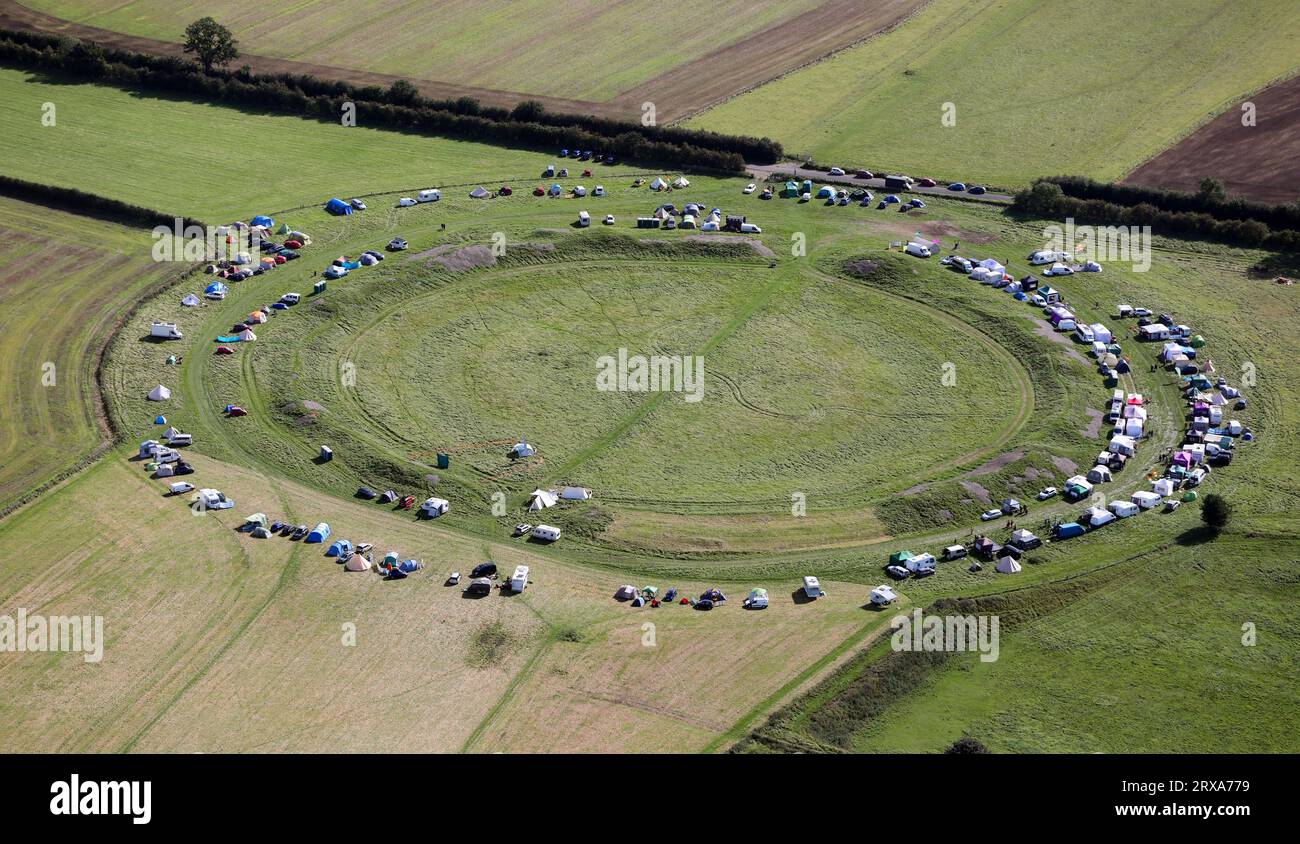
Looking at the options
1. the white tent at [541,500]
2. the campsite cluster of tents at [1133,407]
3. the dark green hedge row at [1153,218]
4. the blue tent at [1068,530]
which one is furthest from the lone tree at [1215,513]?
the dark green hedge row at [1153,218]

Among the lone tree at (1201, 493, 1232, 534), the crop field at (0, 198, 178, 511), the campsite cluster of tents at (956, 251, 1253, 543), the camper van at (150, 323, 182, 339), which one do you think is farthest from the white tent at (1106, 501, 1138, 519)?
the camper van at (150, 323, 182, 339)

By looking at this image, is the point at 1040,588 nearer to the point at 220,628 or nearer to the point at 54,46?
the point at 220,628

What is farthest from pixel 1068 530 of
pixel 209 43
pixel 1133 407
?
pixel 209 43

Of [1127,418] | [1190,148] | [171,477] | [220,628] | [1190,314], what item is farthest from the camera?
[1190,148]

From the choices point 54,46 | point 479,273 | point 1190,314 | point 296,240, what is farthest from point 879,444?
point 54,46

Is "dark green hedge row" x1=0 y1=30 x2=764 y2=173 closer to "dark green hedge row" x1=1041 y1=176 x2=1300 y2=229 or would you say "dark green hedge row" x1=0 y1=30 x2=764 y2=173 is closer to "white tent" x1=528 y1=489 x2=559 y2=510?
"dark green hedge row" x1=1041 y1=176 x2=1300 y2=229

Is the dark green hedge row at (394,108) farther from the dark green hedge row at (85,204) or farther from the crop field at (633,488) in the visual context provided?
the dark green hedge row at (85,204)
